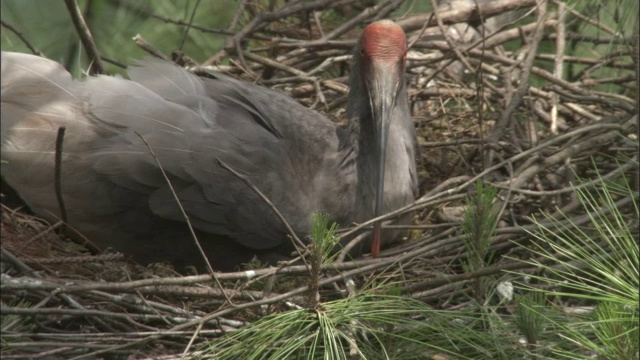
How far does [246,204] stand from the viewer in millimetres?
4363

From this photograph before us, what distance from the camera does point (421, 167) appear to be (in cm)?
536

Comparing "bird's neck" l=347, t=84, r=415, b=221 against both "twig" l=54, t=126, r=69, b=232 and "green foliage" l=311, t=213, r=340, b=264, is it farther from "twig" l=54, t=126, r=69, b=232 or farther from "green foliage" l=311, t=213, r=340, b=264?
"green foliage" l=311, t=213, r=340, b=264

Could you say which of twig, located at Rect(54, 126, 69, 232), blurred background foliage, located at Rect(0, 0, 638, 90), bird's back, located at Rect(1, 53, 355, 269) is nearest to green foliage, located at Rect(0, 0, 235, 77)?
blurred background foliage, located at Rect(0, 0, 638, 90)

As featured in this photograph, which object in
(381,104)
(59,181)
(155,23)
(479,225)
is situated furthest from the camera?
(155,23)

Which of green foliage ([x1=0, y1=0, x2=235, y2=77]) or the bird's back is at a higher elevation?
green foliage ([x1=0, y1=0, x2=235, y2=77])

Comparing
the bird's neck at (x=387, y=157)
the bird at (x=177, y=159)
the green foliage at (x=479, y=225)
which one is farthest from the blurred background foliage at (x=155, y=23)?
the green foliage at (x=479, y=225)

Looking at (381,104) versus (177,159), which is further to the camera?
(381,104)

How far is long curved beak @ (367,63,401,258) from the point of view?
440 cm

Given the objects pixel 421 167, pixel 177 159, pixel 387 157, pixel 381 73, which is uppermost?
pixel 381 73

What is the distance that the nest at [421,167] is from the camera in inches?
121

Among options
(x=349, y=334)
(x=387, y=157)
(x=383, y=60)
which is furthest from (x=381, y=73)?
(x=349, y=334)

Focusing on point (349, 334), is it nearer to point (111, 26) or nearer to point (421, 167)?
point (111, 26)

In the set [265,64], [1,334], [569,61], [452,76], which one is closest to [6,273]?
[1,334]

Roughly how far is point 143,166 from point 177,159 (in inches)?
5.9
